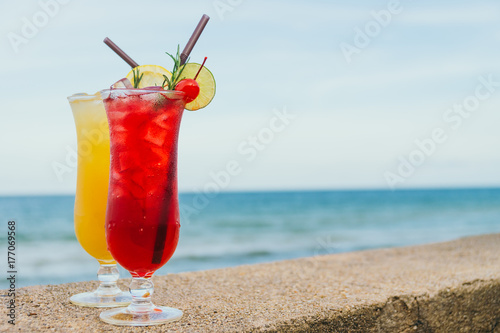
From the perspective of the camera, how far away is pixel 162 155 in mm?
1949

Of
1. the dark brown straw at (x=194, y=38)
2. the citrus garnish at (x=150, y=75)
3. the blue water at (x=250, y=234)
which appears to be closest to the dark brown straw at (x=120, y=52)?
the citrus garnish at (x=150, y=75)

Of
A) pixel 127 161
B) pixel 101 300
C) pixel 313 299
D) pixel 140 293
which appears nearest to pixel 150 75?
pixel 127 161

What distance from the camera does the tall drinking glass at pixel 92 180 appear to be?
2.21m

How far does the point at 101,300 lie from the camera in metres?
2.32

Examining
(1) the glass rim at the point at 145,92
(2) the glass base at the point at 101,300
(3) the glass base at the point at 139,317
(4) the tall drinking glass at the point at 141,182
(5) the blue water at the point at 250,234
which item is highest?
(1) the glass rim at the point at 145,92

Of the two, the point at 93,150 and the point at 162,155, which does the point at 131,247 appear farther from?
the point at 93,150

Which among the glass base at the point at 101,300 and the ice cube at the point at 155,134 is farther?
the glass base at the point at 101,300

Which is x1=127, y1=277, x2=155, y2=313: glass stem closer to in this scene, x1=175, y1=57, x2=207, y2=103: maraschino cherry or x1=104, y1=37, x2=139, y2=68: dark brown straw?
x1=175, y1=57, x2=207, y2=103: maraschino cherry

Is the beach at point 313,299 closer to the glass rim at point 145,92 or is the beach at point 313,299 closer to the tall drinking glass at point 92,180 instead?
the tall drinking glass at point 92,180

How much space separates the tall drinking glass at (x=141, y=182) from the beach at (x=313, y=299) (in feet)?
0.82

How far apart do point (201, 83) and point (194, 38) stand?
0.59 ft

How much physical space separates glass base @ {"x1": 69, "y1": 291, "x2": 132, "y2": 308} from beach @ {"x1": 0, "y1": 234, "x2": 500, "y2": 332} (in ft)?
0.13

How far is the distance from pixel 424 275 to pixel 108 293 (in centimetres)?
178

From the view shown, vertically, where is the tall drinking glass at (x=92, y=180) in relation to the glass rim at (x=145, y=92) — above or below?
below
